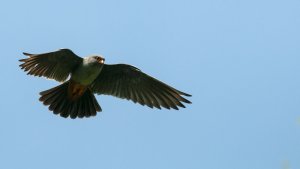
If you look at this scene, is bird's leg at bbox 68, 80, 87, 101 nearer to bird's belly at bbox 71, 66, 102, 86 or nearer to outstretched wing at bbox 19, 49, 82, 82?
bird's belly at bbox 71, 66, 102, 86

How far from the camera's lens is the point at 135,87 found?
12.1m

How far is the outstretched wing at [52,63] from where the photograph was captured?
1137cm

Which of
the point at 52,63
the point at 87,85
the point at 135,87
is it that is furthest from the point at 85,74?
the point at 135,87

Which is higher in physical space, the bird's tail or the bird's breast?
the bird's breast

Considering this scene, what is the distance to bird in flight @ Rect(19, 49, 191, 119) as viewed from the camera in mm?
11445

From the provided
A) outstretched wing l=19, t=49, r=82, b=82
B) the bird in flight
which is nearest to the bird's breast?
the bird in flight

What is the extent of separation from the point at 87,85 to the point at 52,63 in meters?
0.87

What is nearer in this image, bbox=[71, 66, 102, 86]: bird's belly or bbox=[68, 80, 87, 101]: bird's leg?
bbox=[71, 66, 102, 86]: bird's belly

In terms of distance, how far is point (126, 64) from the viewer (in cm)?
1154

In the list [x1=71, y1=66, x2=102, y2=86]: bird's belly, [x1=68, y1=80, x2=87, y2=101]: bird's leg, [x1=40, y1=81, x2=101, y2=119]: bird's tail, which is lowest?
[x1=40, y1=81, x2=101, y2=119]: bird's tail

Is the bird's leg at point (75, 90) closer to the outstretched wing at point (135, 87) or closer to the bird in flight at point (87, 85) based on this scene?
the bird in flight at point (87, 85)

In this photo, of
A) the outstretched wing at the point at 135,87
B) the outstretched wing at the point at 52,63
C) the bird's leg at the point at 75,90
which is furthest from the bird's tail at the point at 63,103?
the outstretched wing at the point at 135,87

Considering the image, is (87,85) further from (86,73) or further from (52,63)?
(52,63)

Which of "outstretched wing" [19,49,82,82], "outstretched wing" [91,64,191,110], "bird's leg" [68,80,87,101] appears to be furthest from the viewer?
"outstretched wing" [91,64,191,110]
